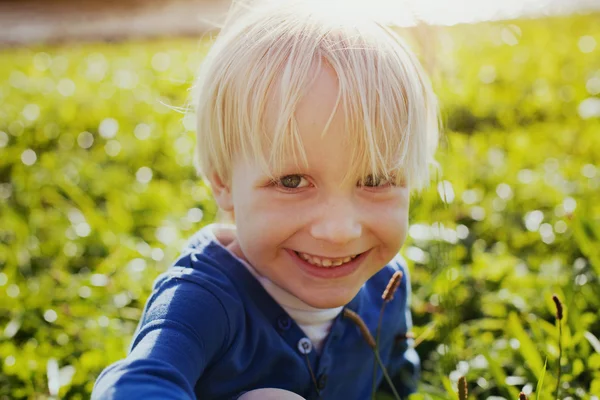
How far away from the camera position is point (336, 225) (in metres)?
1.54

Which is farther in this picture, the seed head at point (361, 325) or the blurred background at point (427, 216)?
the blurred background at point (427, 216)

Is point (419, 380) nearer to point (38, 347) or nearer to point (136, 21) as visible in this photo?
point (38, 347)

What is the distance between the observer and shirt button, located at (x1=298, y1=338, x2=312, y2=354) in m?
1.73

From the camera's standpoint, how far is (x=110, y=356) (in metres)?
1.97

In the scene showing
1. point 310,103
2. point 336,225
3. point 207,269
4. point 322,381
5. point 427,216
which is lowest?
point 427,216

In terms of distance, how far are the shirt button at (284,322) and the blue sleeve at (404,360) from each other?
417 mm

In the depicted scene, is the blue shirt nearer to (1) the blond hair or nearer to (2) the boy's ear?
(2) the boy's ear

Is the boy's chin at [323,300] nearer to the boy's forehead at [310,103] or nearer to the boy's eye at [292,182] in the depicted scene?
the boy's eye at [292,182]

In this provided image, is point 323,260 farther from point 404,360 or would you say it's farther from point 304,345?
point 404,360

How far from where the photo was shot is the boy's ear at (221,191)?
1775mm

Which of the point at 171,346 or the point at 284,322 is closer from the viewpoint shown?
the point at 171,346

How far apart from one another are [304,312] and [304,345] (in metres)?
0.08

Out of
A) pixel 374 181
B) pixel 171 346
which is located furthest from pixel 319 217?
pixel 171 346

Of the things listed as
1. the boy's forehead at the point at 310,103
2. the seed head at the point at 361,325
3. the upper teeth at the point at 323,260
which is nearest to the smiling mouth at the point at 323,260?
the upper teeth at the point at 323,260
